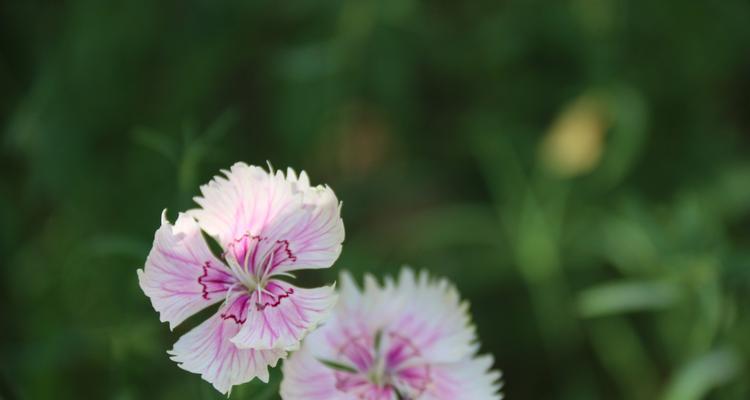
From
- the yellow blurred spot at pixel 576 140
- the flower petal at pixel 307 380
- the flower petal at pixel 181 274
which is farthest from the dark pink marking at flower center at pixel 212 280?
the yellow blurred spot at pixel 576 140

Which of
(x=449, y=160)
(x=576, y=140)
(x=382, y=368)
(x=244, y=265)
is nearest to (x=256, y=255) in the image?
(x=244, y=265)

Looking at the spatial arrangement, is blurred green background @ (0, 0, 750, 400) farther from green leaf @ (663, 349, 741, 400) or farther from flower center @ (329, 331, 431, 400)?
flower center @ (329, 331, 431, 400)

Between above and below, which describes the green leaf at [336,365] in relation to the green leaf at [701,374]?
below

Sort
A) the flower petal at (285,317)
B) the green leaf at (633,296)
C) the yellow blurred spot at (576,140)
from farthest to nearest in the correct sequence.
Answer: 1. the yellow blurred spot at (576,140)
2. the green leaf at (633,296)
3. the flower petal at (285,317)

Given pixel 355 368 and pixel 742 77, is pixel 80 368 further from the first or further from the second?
pixel 742 77

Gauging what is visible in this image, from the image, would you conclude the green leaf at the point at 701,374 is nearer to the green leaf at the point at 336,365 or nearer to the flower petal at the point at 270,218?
the green leaf at the point at 336,365

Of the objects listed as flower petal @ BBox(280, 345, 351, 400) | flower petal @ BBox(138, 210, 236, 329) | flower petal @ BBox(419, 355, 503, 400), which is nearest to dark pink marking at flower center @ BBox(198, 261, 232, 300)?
flower petal @ BBox(138, 210, 236, 329)

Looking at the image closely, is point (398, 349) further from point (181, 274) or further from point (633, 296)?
point (633, 296)
